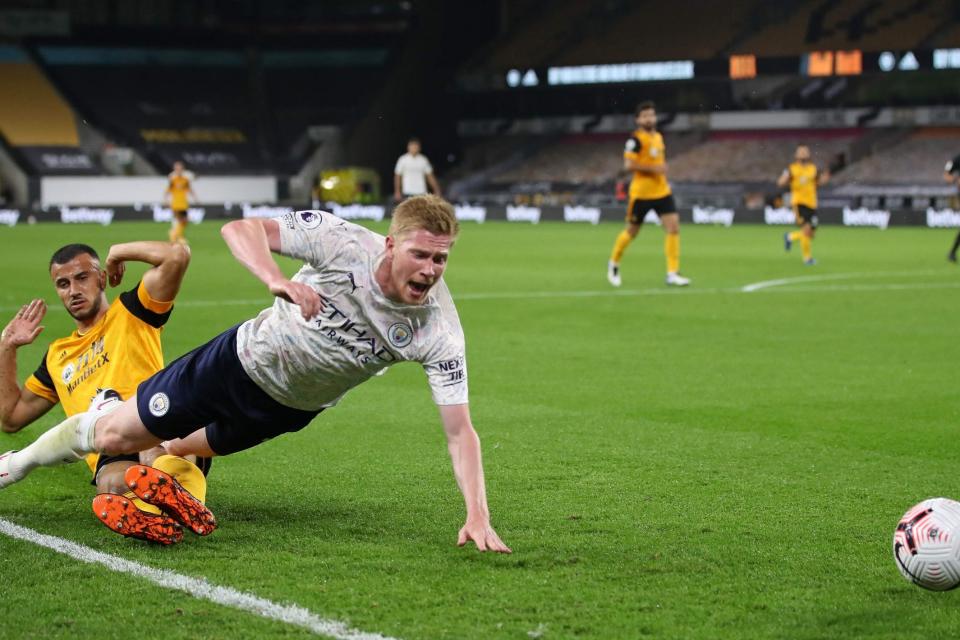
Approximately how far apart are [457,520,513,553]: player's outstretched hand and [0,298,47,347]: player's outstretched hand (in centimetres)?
230

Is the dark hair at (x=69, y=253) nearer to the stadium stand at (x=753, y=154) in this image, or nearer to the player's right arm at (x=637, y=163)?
the player's right arm at (x=637, y=163)

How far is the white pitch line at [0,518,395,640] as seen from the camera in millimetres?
4168

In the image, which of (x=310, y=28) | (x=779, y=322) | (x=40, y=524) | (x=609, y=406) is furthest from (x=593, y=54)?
(x=40, y=524)

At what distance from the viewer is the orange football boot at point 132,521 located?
507 cm

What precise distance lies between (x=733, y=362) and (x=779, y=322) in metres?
2.91

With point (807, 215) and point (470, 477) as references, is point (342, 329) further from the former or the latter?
point (807, 215)

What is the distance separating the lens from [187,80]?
5691cm

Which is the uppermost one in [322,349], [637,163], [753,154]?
[753,154]

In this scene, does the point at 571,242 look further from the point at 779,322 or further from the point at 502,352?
the point at 502,352

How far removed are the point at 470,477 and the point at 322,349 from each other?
0.72 metres

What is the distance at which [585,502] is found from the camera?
19.6 ft

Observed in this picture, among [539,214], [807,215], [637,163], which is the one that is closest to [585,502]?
[637,163]

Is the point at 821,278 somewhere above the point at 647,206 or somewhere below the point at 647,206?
below

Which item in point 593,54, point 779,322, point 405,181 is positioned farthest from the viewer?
point 593,54
